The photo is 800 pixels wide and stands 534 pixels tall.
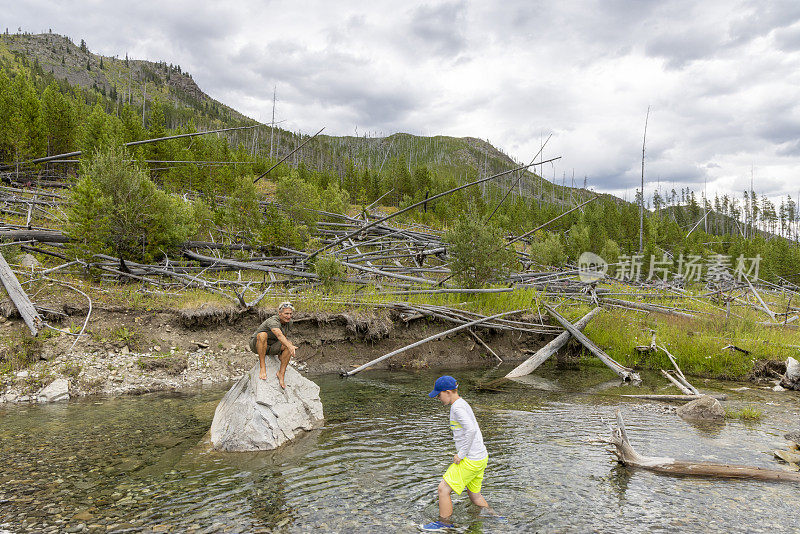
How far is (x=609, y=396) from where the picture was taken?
13.2 m

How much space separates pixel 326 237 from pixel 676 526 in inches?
927

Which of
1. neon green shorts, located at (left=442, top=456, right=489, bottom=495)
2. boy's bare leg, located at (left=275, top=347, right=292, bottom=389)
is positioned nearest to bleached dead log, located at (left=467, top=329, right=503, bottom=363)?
boy's bare leg, located at (left=275, top=347, right=292, bottom=389)

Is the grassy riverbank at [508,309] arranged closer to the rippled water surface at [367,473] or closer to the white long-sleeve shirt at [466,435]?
the rippled water surface at [367,473]

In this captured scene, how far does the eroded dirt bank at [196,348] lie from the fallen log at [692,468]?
409 inches

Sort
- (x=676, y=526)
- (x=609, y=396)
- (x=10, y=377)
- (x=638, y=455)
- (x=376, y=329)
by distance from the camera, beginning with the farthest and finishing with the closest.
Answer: (x=376, y=329) < (x=609, y=396) < (x=10, y=377) < (x=638, y=455) < (x=676, y=526)

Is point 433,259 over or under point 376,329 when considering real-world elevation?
over

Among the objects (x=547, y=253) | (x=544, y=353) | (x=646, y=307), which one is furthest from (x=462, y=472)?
(x=547, y=253)

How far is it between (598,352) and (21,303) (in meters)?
19.5

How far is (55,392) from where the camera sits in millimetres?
11633

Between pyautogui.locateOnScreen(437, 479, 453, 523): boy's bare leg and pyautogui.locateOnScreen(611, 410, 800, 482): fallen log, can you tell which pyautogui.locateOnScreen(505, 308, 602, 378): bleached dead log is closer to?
pyautogui.locateOnScreen(611, 410, 800, 482): fallen log

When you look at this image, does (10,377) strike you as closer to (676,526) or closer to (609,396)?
(676,526)

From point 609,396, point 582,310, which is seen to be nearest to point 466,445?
point 609,396

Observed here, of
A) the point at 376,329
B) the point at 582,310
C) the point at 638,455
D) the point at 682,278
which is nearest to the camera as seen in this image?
the point at 638,455

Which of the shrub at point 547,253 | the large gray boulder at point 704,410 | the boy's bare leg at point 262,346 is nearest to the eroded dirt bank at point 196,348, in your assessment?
the boy's bare leg at point 262,346
